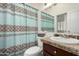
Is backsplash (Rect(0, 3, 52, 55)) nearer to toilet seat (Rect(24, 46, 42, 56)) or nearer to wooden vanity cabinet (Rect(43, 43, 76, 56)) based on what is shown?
toilet seat (Rect(24, 46, 42, 56))

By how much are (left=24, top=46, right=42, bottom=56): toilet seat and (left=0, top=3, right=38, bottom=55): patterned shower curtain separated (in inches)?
2.2

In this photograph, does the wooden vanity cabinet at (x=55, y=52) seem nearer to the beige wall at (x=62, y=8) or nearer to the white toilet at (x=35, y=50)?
the white toilet at (x=35, y=50)

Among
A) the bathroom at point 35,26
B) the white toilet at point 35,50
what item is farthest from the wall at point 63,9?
the white toilet at point 35,50

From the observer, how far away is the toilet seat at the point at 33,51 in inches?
46.8

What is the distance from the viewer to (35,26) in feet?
4.44

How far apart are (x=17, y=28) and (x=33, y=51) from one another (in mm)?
339

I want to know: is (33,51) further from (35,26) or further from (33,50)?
(35,26)

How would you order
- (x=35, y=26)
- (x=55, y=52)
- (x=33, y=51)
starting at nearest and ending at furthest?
(x=55, y=52)
(x=33, y=51)
(x=35, y=26)

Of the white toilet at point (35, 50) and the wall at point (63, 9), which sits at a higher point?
the wall at point (63, 9)

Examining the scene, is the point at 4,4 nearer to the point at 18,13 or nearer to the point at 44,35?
the point at 18,13

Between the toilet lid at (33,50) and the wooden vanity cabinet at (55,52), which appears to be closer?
the wooden vanity cabinet at (55,52)

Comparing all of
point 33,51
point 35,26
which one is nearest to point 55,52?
point 33,51

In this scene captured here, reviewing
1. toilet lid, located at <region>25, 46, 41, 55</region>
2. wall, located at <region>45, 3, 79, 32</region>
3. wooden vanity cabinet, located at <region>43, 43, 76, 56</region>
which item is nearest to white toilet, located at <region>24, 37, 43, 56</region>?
toilet lid, located at <region>25, 46, 41, 55</region>

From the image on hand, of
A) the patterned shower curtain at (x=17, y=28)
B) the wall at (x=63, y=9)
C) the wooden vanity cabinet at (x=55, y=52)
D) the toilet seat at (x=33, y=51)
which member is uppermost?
the wall at (x=63, y=9)
